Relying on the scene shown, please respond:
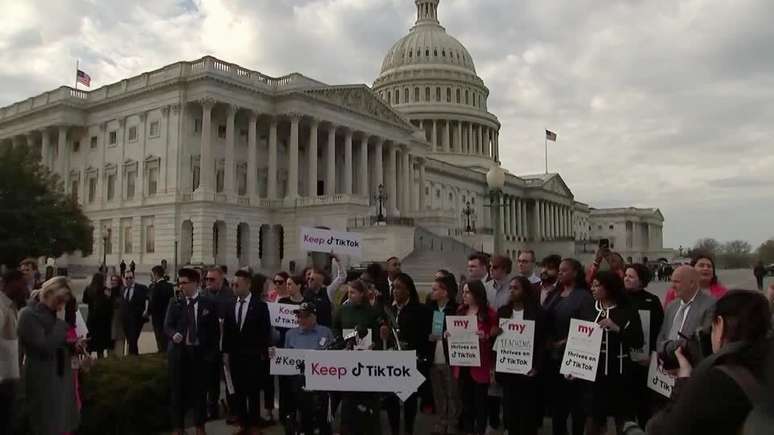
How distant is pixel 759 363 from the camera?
10.8ft

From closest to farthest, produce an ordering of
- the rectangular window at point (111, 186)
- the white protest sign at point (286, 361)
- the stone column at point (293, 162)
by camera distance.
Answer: the white protest sign at point (286, 361), the stone column at point (293, 162), the rectangular window at point (111, 186)

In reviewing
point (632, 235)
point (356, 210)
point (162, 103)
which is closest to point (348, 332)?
point (356, 210)

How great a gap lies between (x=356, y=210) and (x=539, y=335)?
160 ft

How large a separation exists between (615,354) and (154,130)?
55299mm

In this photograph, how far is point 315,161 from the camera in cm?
6138

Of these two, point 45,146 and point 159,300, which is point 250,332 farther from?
point 45,146

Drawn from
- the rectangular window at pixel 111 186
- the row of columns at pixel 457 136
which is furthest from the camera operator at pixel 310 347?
the row of columns at pixel 457 136

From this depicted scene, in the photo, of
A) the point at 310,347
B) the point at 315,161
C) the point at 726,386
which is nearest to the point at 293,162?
the point at 315,161

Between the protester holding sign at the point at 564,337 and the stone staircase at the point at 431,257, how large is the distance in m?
34.3

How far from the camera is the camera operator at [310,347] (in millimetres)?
9109

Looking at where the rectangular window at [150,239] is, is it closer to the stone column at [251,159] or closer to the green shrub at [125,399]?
the stone column at [251,159]

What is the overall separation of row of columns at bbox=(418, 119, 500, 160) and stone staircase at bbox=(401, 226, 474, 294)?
5088cm

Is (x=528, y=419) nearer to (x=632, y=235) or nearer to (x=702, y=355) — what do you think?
(x=702, y=355)

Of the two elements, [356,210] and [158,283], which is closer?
[158,283]
